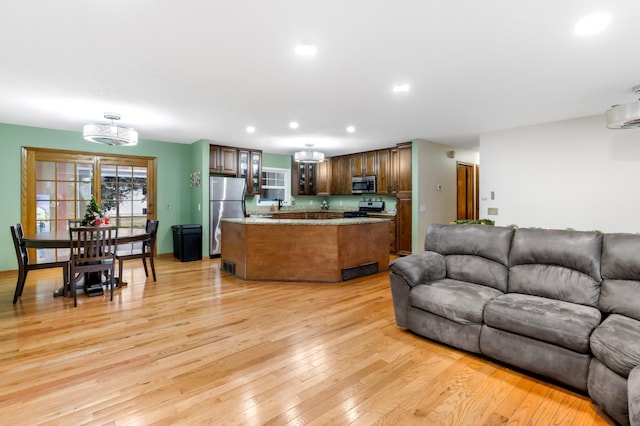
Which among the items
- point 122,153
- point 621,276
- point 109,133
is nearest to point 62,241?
point 109,133

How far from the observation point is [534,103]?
4062 mm

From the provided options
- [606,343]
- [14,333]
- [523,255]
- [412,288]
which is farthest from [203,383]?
[523,255]

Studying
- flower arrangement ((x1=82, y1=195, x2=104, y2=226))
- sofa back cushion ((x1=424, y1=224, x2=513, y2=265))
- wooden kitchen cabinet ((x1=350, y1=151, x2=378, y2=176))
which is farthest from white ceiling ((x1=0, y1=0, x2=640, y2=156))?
wooden kitchen cabinet ((x1=350, y1=151, x2=378, y2=176))

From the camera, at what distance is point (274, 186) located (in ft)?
27.7

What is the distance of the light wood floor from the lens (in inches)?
70.9

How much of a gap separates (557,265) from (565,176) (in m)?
3.26

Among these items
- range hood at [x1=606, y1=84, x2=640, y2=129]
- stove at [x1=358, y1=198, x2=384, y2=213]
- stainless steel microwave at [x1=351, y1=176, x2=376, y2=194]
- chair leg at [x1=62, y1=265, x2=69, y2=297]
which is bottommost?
chair leg at [x1=62, y1=265, x2=69, y2=297]

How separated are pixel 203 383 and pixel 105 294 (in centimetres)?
275

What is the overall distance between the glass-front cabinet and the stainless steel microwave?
2.32m

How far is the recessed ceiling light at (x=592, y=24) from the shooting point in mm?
2158

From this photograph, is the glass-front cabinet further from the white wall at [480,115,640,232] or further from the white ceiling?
the white wall at [480,115,640,232]

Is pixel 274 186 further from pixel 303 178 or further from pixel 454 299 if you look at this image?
pixel 454 299

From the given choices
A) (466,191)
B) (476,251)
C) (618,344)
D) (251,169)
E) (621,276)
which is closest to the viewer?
(618,344)

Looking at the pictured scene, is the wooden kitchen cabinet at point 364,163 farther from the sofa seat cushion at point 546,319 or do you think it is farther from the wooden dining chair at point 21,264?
the wooden dining chair at point 21,264
